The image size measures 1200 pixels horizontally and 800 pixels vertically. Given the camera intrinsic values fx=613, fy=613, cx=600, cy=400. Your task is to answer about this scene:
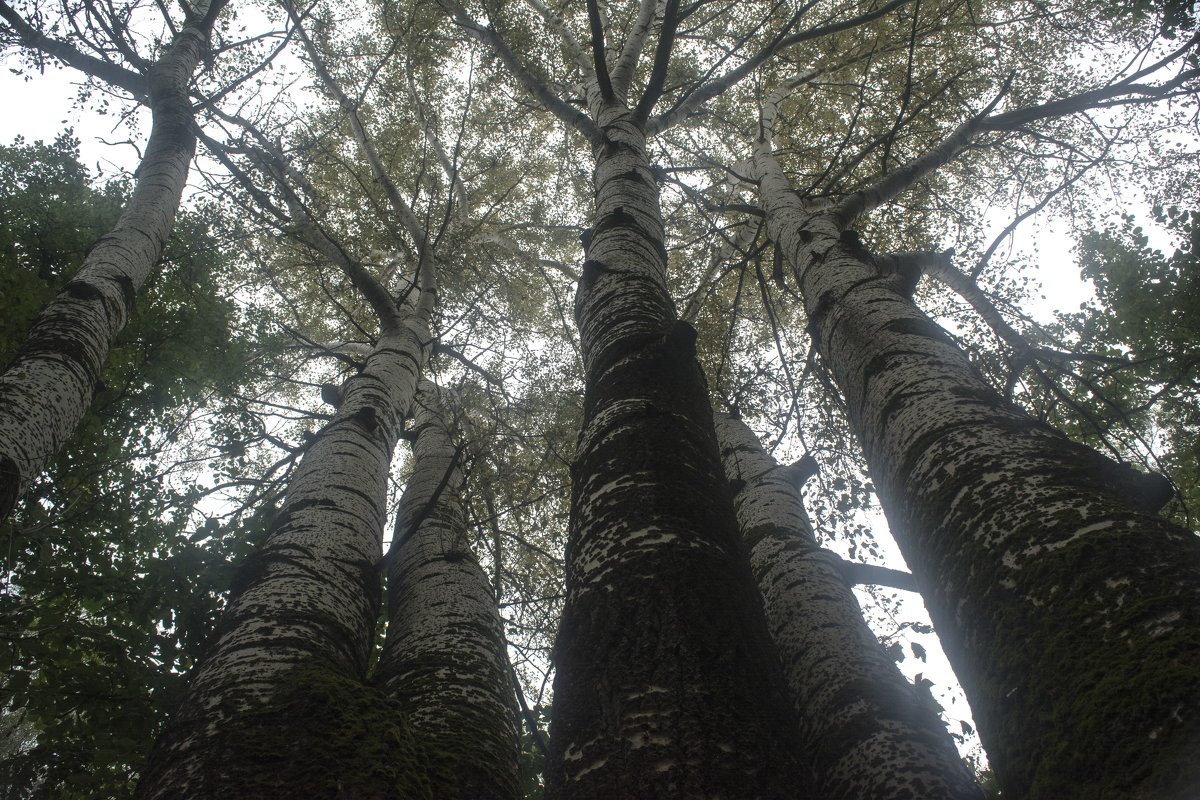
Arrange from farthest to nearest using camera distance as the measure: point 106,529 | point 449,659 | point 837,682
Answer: point 106,529
point 449,659
point 837,682

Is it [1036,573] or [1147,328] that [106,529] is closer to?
[1036,573]

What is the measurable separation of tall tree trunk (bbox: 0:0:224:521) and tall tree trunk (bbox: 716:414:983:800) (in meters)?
3.16

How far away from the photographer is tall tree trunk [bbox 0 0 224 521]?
8.45ft

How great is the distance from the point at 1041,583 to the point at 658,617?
0.83 meters

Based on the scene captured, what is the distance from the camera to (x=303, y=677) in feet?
6.26

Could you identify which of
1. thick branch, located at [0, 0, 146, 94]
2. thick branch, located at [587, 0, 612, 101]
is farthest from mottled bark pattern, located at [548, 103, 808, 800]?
thick branch, located at [0, 0, 146, 94]

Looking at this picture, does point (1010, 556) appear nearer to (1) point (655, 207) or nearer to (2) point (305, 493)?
(1) point (655, 207)

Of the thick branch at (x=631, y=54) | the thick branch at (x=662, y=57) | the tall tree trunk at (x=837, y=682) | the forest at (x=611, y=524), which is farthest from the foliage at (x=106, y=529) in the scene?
the thick branch at (x=631, y=54)

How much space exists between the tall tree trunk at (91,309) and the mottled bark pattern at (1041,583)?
10.7 ft

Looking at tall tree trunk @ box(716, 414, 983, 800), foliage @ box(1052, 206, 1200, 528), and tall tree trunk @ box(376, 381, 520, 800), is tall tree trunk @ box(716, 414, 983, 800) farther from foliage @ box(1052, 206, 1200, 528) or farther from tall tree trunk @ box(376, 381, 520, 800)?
foliage @ box(1052, 206, 1200, 528)

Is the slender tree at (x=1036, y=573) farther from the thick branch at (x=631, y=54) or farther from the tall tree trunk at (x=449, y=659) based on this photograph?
the thick branch at (x=631, y=54)

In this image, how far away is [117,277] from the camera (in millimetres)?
3697

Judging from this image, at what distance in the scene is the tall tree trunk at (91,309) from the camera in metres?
2.58

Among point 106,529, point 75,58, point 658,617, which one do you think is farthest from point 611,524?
point 75,58
